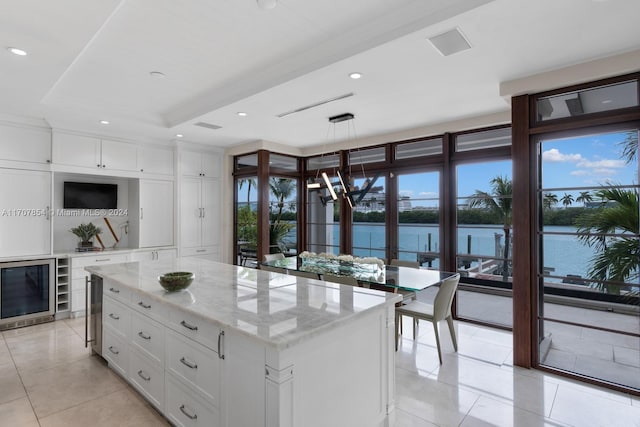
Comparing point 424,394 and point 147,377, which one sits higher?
point 147,377

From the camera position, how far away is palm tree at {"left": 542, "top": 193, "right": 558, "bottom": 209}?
10.5 feet

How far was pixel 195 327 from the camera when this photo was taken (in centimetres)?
195

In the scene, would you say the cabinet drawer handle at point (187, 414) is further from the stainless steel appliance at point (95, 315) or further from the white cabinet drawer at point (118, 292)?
the stainless steel appliance at point (95, 315)

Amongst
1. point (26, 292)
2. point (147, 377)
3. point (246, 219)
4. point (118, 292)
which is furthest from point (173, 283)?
point (246, 219)

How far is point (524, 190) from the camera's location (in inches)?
126

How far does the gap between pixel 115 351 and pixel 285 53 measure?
2.97 meters

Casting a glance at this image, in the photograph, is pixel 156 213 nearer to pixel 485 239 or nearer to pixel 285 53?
pixel 285 53

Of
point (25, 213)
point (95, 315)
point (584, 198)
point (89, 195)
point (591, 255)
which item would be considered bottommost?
point (95, 315)

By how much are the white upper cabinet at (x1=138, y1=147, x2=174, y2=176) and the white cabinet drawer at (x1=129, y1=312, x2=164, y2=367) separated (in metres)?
3.58

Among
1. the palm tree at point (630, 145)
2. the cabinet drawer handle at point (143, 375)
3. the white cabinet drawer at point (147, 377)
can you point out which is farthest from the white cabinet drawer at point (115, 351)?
the palm tree at point (630, 145)

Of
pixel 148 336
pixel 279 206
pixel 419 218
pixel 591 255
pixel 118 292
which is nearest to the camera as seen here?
pixel 148 336

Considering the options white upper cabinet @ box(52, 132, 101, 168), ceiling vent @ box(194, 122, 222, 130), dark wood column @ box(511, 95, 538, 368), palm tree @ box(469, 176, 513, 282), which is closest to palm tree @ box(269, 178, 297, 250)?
ceiling vent @ box(194, 122, 222, 130)

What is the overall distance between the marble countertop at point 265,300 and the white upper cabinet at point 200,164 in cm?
310

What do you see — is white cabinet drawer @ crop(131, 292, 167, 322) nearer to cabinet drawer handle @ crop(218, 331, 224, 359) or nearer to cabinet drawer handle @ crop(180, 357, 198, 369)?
cabinet drawer handle @ crop(180, 357, 198, 369)
